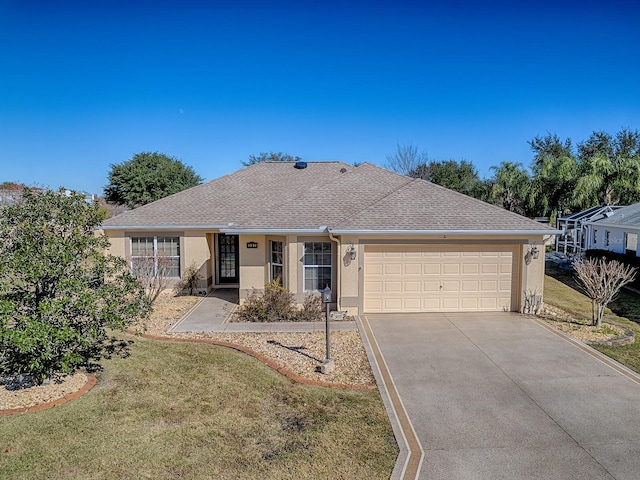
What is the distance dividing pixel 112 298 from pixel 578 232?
2893 centimetres

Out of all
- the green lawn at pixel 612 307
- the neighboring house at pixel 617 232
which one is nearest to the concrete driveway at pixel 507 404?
the green lawn at pixel 612 307

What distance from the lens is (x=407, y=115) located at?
34.3 meters

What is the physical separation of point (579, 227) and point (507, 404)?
82.3ft

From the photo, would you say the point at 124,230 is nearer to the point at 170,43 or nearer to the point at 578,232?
the point at 170,43

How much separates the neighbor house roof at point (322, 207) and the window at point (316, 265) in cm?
71

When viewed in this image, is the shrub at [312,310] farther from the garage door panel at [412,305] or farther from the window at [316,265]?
the garage door panel at [412,305]

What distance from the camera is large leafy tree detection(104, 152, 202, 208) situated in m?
32.7

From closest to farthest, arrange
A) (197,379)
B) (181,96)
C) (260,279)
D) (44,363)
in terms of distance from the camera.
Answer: (44,363)
(197,379)
(260,279)
(181,96)

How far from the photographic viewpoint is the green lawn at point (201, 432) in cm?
486

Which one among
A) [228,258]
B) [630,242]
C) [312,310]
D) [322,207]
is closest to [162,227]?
[228,258]

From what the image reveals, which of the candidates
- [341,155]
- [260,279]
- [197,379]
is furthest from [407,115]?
[197,379]

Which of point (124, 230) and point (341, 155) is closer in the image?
point (124, 230)

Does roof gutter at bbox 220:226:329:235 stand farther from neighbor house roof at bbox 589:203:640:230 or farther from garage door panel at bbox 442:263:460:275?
neighbor house roof at bbox 589:203:640:230

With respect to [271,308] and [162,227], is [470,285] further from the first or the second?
[162,227]
